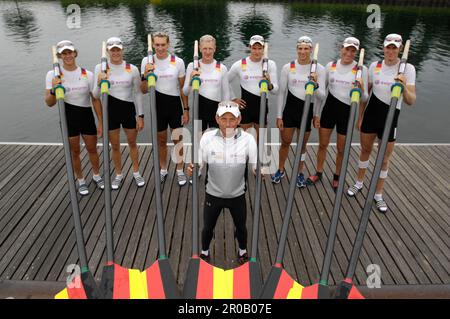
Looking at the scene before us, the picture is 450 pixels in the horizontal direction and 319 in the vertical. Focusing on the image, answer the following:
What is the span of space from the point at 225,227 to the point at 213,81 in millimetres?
2401

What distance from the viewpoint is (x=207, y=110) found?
584cm

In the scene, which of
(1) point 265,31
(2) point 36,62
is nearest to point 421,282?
(2) point 36,62

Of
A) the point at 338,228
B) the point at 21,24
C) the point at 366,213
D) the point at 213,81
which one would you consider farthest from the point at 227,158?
the point at 21,24

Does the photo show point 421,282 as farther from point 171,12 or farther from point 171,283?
point 171,12

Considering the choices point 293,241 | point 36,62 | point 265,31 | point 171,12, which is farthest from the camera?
point 171,12

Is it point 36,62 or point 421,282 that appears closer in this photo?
point 421,282

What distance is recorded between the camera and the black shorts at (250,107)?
587 centimetres

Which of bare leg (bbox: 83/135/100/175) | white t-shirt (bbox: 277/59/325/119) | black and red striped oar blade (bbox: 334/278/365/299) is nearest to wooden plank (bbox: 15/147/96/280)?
bare leg (bbox: 83/135/100/175)

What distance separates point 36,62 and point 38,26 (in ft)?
39.6

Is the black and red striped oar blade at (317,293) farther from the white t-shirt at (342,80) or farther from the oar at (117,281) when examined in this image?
the white t-shirt at (342,80)

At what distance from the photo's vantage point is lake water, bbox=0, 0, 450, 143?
14555 millimetres

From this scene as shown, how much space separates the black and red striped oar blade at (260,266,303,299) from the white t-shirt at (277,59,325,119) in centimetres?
312

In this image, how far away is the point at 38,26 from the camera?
1194 inches

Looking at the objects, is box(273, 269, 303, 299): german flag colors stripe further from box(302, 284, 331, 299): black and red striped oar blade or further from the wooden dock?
the wooden dock
